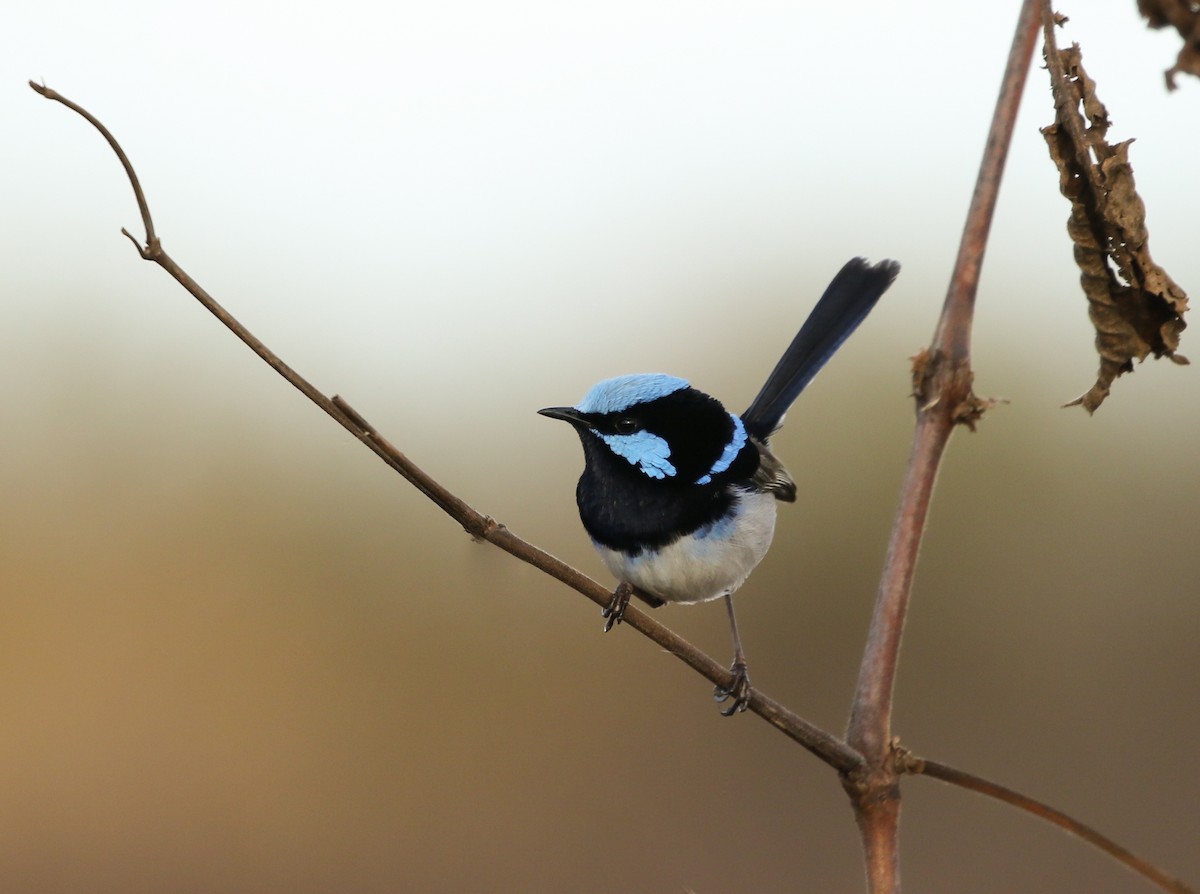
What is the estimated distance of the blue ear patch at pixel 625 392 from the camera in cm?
344

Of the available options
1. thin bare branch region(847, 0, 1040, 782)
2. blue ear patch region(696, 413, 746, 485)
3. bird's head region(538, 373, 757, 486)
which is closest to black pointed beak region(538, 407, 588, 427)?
bird's head region(538, 373, 757, 486)

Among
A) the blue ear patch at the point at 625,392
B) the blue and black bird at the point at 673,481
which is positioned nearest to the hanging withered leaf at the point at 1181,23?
the blue and black bird at the point at 673,481

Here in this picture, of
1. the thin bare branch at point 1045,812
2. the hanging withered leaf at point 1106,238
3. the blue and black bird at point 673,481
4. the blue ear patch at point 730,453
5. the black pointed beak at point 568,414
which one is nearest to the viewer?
the thin bare branch at point 1045,812

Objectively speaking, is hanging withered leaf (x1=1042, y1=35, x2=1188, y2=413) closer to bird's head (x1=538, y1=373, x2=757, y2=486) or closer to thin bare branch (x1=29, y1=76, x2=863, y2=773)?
thin bare branch (x1=29, y1=76, x2=863, y2=773)

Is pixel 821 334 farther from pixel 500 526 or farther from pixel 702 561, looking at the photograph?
pixel 500 526

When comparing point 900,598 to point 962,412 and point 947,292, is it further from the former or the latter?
point 947,292

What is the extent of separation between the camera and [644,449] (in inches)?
137

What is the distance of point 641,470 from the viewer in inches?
138

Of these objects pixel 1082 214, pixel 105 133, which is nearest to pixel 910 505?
pixel 1082 214

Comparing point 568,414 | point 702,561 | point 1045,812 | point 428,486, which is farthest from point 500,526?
point 702,561

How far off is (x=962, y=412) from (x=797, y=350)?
2.37 metres

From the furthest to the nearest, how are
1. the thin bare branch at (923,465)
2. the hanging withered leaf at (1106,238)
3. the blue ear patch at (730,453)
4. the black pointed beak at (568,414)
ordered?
the blue ear patch at (730,453)
the black pointed beak at (568,414)
the hanging withered leaf at (1106,238)
the thin bare branch at (923,465)

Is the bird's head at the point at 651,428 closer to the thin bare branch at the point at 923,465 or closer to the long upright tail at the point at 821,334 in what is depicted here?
the long upright tail at the point at 821,334

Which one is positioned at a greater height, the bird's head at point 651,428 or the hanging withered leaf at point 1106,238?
the hanging withered leaf at point 1106,238
